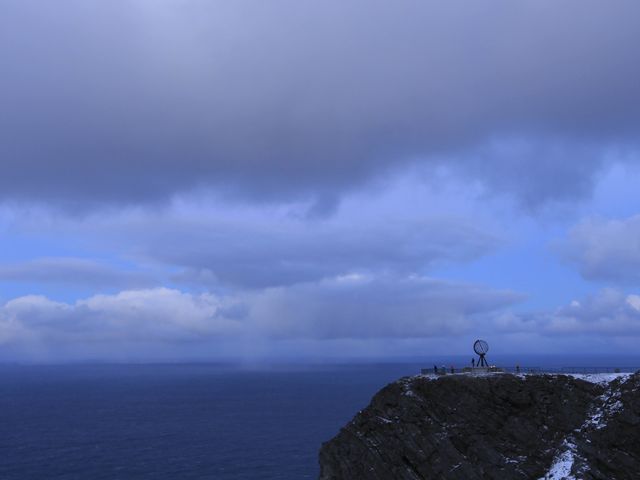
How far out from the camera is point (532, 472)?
184 feet

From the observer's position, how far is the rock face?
55.2 metres

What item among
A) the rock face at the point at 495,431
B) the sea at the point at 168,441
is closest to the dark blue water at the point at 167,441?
the sea at the point at 168,441

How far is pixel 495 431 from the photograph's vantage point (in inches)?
2372

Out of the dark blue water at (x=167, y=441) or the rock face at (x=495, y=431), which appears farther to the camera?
the dark blue water at (x=167, y=441)

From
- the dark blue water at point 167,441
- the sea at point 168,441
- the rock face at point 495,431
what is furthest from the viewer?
the dark blue water at point 167,441

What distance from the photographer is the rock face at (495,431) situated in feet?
181

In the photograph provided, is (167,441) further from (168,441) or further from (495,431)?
(495,431)

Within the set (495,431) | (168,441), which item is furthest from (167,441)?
(495,431)

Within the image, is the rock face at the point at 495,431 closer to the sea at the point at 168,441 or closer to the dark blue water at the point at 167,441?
the sea at the point at 168,441

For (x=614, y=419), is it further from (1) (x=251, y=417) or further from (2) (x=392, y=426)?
(1) (x=251, y=417)

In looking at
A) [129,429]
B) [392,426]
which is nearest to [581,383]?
[392,426]

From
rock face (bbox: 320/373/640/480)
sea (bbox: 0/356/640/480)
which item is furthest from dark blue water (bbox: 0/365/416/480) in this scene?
rock face (bbox: 320/373/640/480)

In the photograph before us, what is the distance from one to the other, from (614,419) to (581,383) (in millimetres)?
5129

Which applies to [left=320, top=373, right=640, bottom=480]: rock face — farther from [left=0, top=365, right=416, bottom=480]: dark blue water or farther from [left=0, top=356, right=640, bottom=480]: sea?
[left=0, top=365, right=416, bottom=480]: dark blue water
